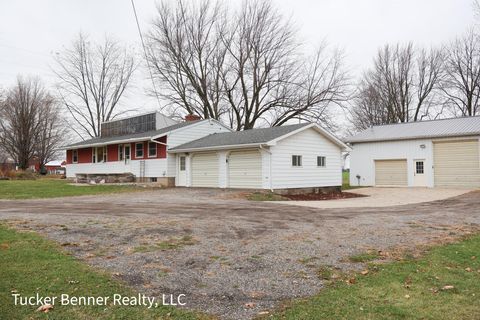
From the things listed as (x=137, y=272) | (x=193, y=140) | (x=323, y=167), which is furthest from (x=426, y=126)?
(x=137, y=272)

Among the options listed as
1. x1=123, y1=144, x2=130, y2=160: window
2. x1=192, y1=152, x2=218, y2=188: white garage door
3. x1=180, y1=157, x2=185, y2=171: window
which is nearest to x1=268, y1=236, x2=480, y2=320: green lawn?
x1=192, y1=152, x2=218, y2=188: white garage door

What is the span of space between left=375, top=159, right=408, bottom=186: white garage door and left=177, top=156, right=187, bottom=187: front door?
45.9 ft

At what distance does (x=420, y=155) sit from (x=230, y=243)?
21606 mm

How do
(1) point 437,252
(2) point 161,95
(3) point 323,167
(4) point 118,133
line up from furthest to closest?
1. (2) point 161,95
2. (4) point 118,133
3. (3) point 323,167
4. (1) point 437,252

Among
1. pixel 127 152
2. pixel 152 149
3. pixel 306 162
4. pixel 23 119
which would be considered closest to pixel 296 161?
pixel 306 162

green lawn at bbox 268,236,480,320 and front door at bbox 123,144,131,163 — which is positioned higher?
front door at bbox 123,144,131,163

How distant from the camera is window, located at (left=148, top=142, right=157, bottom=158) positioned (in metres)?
24.0

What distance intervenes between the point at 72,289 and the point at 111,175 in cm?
Answer: 2364

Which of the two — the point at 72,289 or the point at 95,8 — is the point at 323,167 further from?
the point at 72,289

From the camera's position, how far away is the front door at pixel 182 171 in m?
22.9

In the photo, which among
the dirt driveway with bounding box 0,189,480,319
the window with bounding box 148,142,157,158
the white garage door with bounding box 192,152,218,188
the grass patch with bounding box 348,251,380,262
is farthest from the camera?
the window with bounding box 148,142,157,158

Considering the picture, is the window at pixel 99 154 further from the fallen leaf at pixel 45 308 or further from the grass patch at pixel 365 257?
the fallen leaf at pixel 45 308

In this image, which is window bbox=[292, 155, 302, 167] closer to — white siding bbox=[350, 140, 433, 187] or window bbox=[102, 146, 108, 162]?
white siding bbox=[350, 140, 433, 187]

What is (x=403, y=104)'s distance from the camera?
39781 millimetres
